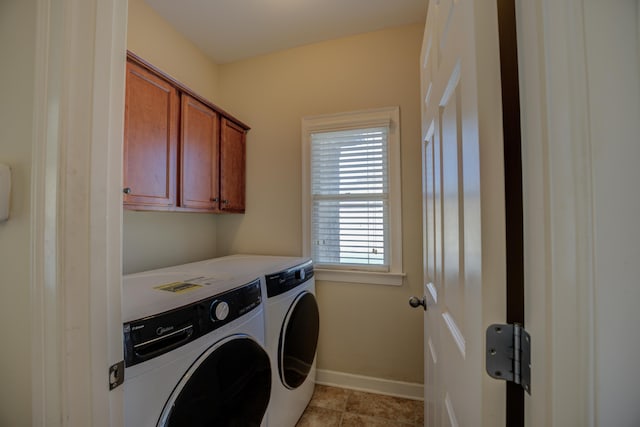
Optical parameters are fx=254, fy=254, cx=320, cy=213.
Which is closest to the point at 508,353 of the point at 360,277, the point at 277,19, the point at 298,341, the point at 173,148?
the point at 298,341

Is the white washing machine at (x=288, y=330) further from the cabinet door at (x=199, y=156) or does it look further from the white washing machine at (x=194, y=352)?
the cabinet door at (x=199, y=156)

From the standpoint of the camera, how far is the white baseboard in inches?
72.2

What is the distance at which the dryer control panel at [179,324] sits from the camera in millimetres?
697

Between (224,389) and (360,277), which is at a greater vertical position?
(360,277)

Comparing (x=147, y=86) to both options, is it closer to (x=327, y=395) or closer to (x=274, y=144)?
A: (x=274, y=144)

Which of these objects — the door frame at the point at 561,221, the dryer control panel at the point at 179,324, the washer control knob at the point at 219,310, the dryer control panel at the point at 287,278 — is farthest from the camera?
the dryer control panel at the point at 287,278

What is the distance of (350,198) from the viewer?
2.02 meters

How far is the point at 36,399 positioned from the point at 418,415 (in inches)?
77.1

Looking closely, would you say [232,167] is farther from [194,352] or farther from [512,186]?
[512,186]

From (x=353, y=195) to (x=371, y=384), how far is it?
144cm

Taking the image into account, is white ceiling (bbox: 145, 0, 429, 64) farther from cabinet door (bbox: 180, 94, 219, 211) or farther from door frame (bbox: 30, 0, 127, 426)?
door frame (bbox: 30, 0, 127, 426)

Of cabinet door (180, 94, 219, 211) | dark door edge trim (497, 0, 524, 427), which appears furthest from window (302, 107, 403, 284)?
dark door edge trim (497, 0, 524, 427)

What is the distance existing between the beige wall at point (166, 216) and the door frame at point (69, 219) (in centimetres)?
119

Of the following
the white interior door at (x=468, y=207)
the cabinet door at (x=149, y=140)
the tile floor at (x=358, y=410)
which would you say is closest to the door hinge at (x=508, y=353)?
the white interior door at (x=468, y=207)
